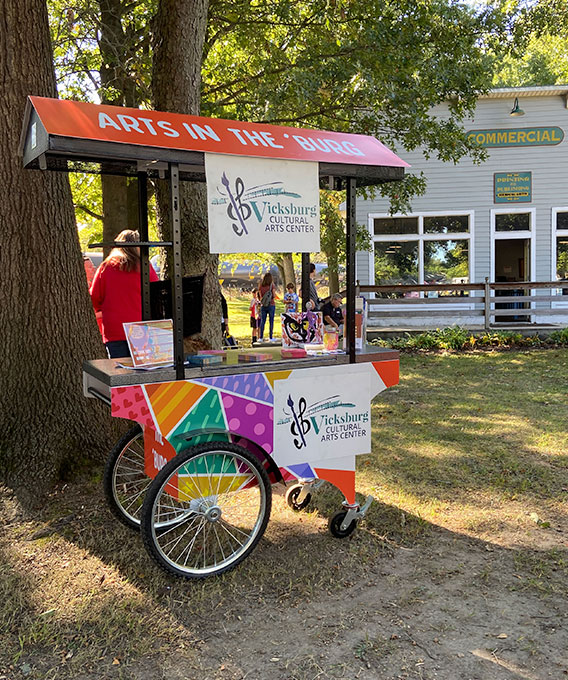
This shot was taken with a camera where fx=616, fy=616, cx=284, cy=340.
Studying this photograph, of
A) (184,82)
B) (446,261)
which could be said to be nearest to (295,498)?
(184,82)

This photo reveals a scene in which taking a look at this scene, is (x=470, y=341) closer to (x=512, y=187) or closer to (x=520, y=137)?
(x=512, y=187)

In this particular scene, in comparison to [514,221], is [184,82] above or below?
above

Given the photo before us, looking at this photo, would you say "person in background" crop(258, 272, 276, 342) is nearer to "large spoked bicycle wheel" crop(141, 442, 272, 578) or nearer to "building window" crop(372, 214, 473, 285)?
"building window" crop(372, 214, 473, 285)

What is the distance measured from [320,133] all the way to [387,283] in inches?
431

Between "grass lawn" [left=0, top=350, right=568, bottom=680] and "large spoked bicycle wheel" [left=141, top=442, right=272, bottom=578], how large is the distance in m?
0.14

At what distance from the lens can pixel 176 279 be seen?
3.31 m

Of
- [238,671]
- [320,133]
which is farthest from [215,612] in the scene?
[320,133]

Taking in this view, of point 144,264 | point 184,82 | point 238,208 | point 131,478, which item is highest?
point 184,82

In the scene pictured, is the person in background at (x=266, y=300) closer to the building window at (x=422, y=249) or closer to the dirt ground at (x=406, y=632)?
the building window at (x=422, y=249)

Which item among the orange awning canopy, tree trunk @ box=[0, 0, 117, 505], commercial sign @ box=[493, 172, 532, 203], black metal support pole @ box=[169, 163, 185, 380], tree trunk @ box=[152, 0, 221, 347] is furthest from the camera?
commercial sign @ box=[493, 172, 532, 203]

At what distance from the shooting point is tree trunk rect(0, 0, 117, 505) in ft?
13.4

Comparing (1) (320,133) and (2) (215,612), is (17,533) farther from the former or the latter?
(1) (320,133)

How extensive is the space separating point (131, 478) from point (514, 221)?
12.3 m

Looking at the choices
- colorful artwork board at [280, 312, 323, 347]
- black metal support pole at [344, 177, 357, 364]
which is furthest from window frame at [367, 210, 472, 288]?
black metal support pole at [344, 177, 357, 364]
